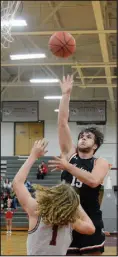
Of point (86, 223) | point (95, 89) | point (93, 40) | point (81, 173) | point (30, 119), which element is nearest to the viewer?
point (86, 223)

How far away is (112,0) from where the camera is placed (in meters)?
13.2

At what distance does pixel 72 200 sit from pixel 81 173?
506 mm

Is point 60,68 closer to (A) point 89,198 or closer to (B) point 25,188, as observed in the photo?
(A) point 89,198

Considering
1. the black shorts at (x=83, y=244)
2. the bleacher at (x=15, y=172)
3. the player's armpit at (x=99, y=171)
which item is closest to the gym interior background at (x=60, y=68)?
the bleacher at (x=15, y=172)

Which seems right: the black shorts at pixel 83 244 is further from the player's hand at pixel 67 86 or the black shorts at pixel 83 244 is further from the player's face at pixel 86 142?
the player's hand at pixel 67 86

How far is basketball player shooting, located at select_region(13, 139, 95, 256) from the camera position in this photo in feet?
8.32

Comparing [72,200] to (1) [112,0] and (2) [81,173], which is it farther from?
(1) [112,0]

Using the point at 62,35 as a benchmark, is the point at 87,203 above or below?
below

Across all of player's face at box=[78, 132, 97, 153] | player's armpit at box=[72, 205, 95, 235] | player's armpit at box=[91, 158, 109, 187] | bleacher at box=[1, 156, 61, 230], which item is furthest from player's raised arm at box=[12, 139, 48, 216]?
bleacher at box=[1, 156, 61, 230]

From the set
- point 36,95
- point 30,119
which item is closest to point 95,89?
point 36,95

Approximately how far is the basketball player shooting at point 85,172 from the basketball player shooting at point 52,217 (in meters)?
0.30

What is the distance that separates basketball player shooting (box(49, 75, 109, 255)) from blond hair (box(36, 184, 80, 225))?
318 millimetres

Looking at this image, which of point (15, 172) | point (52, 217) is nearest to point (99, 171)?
point (52, 217)

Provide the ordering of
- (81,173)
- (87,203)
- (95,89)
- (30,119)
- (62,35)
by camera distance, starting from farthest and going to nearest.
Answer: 1. (95,89)
2. (30,119)
3. (62,35)
4. (87,203)
5. (81,173)
